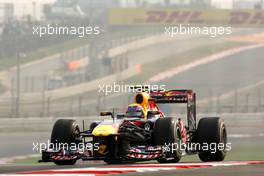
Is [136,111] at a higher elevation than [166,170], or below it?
higher

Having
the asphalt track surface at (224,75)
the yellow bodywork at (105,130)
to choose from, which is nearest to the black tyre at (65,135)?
the yellow bodywork at (105,130)

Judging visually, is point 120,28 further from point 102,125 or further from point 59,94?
point 102,125

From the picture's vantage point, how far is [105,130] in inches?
878

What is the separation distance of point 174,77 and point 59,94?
8.36m

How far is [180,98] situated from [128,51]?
47.0 meters

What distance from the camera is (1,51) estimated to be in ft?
230

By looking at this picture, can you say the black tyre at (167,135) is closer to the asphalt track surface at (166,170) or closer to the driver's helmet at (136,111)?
the asphalt track surface at (166,170)

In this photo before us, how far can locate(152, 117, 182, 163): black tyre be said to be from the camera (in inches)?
885

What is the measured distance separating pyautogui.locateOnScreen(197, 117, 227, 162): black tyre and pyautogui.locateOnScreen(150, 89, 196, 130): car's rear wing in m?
0.62

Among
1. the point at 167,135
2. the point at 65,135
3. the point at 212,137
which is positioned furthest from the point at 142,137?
the point at 212,137

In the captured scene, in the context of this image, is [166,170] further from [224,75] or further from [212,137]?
[224,75]

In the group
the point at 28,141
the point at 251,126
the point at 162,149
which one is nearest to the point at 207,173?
the point at 162,149

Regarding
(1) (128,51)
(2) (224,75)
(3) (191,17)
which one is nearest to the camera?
(3) (191,17)

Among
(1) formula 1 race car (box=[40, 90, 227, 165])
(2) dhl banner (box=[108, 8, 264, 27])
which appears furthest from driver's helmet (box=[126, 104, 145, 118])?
(2) dhl banner (box=[108, 8, 264, 27])
